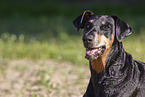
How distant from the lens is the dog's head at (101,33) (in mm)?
3412

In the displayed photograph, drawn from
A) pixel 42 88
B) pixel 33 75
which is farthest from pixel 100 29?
pixel 33 75

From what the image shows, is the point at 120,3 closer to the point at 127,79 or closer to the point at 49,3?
the point at 49,3

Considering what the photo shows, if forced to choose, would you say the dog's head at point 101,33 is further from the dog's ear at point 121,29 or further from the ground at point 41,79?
the ground at point 41,79

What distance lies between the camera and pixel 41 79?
609cm

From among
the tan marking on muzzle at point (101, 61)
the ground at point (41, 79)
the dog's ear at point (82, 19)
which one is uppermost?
the dog's ear at point (82, 19)

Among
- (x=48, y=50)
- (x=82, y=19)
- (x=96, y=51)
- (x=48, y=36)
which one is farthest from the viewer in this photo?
(x=48, y=36)

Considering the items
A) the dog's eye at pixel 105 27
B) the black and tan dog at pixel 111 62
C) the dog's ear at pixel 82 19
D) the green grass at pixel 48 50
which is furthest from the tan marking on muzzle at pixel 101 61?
the green grass at pixel 48 50

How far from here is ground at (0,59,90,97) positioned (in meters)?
5.42

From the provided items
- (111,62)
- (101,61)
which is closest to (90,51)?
(101,61)

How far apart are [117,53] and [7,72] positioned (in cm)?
386

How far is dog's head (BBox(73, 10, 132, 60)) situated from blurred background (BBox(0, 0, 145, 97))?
1243mm

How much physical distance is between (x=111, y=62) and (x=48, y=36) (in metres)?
6.05

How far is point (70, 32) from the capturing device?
10523mm

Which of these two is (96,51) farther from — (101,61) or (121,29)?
(121,29)
